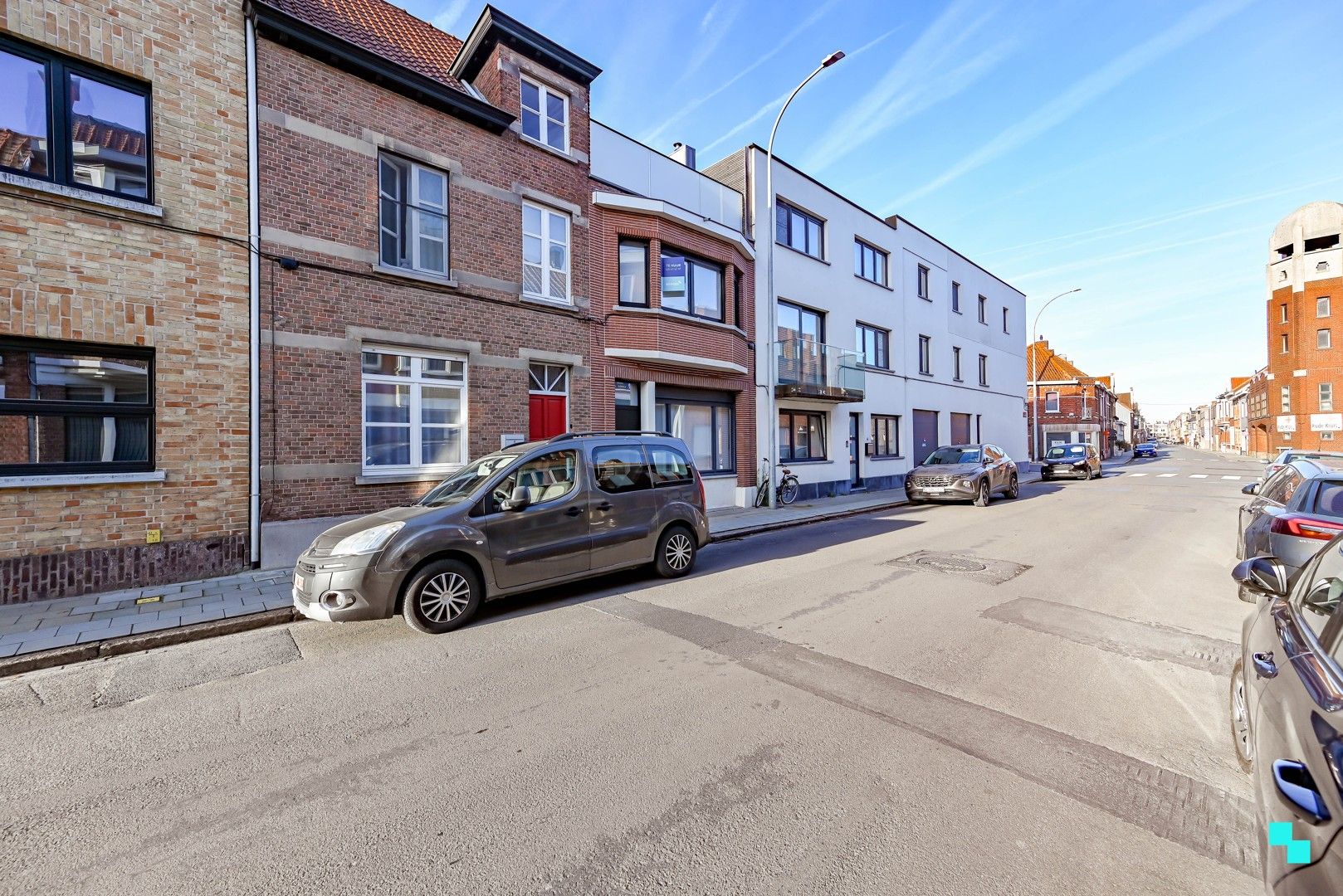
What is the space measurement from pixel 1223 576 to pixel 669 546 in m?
6.96

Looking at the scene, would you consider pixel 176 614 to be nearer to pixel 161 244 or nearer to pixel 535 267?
pixel 161 244

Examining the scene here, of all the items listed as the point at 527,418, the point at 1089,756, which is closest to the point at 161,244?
the point at 527,418

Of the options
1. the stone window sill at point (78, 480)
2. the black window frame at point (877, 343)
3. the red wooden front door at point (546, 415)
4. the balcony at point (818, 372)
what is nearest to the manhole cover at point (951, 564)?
the red wooden front door at point (546, 415)

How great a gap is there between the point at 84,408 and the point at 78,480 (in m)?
0.88

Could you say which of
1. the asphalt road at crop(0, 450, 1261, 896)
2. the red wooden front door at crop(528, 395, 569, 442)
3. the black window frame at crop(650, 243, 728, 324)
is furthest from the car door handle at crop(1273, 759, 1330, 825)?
the black window frame at crop(650, 243, 728, 324)

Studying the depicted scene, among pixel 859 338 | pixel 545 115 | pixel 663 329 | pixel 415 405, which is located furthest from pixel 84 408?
pixel 859 338

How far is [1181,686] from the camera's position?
413 cm

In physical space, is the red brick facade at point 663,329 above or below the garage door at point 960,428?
above

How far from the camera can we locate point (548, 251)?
11656 millimetres

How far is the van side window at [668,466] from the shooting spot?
7680mm

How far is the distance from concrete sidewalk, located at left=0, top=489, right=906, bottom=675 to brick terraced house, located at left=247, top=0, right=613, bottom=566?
3.72 feet

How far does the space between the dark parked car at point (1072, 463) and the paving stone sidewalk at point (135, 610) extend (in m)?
27.3

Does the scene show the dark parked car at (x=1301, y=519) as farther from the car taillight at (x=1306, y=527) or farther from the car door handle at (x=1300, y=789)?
the car door handle at (x=1300, y=789)

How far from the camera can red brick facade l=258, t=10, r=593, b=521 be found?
27.3 ft
